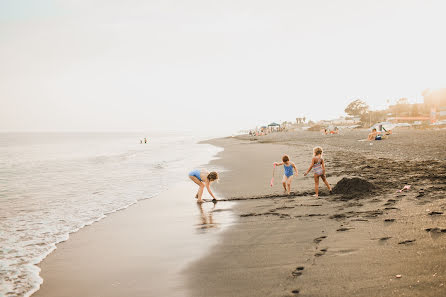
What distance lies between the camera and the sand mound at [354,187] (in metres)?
8.62

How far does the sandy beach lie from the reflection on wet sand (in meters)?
0.11

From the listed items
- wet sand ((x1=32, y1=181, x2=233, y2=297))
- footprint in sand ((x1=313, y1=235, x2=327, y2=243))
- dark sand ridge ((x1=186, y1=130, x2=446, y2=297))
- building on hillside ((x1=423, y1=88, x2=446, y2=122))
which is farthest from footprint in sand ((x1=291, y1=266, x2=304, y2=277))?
building on hillside ((x1=423, y1=88, x2=446, y2=122))

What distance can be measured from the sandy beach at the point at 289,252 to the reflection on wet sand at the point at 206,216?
0.37ft

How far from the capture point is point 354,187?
8.80 metres

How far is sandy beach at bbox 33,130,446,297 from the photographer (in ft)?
12.4

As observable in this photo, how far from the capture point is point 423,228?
5160 millimetres

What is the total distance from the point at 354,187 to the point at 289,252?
4.84 m

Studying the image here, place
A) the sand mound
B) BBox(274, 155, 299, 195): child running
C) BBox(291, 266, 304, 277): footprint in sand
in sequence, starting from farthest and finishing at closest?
BBox(274, 155, 299, 195): child running
the sand mound
BBox(291, 266, 304, 277): footprint in sand

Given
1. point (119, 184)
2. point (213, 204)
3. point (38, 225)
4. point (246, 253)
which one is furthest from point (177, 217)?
point (119, 184)

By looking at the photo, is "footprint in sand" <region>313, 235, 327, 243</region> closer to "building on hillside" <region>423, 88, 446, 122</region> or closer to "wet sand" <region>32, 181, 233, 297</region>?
"wet sand" <region>32, 181, 233, 297</region>

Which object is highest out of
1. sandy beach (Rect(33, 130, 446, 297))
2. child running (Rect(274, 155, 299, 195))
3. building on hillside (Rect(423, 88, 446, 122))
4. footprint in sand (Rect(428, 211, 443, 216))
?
building on hillside (Rect(423, 88, 446, 122))

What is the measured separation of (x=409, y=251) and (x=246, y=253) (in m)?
2.59

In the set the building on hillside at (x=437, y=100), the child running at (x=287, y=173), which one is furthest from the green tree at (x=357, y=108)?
the child running at (x=287, y=173)

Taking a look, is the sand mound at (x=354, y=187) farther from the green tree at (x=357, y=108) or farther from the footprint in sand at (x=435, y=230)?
the green tree at (x=357, y=108)
